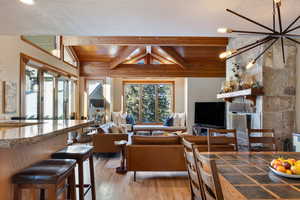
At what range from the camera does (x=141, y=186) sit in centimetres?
366

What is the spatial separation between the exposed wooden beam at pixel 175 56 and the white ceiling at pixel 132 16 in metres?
4.22

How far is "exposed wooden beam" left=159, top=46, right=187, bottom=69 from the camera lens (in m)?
7.75

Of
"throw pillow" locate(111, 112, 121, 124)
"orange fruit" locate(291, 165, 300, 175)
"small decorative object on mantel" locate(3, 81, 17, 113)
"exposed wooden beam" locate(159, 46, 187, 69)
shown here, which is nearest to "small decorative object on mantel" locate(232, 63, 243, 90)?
"exposed wooden beam" locate(159, 46, 187, 69)

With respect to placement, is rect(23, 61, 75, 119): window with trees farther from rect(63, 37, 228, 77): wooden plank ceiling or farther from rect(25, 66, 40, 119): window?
rect(63, 37, 228, 77): wooden plank ceiling

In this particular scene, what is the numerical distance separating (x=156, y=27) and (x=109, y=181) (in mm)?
2700

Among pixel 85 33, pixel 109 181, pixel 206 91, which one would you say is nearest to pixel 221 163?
pixel 109 181

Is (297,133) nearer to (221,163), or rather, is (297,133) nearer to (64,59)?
(221,163)

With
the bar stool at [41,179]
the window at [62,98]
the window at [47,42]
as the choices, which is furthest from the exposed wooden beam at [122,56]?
the bar stool at [41,179]

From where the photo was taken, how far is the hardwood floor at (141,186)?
3234 millimetres

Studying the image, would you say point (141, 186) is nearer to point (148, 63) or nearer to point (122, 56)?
point (122, 56)

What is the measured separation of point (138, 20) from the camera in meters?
3.01

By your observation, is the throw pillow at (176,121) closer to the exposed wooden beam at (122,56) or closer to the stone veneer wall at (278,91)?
the exposed wooden beam at (122,56)

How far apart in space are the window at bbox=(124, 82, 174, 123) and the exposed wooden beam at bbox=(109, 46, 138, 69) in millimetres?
1954

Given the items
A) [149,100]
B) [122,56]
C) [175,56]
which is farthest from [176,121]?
[122,56]
